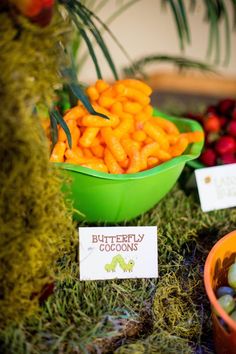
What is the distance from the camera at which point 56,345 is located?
2.60ft

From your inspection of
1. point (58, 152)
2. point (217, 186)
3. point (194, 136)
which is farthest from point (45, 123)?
point (217, 186)

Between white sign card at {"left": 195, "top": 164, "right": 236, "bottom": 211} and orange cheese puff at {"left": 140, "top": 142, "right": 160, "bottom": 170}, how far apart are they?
0.51 feet

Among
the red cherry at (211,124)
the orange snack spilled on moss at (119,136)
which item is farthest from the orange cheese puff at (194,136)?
the red cherry at (211,124)

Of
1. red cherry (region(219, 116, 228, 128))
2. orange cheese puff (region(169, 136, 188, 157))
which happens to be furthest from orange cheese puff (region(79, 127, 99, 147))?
red cherry (region(219, 116, 228, 128))

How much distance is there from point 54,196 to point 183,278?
38 centimetres

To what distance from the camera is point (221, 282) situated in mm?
974

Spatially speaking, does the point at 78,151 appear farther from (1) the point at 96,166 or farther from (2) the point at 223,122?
(2) the point at 223,122

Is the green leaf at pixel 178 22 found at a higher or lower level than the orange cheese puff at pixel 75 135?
higher

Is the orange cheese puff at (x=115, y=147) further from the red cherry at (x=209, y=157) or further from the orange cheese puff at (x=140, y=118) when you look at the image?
the red cherry at (x=209, y=157)

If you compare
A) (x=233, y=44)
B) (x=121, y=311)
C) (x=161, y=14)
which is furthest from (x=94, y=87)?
(x=233, y=44)

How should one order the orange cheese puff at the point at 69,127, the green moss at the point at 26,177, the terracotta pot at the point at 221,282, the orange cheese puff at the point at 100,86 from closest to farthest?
1. the green moss at the point at 26,177
2. the terracotta pot at the point at 221,282
3. the orange cheese puff at the point at 69,127
4. the orange cheese puff at the point at 100,86

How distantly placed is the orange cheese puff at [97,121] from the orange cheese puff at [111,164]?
66 mm

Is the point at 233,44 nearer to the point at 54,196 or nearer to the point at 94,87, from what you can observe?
the point at 94,87

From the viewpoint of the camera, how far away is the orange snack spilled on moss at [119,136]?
1.04 metres
